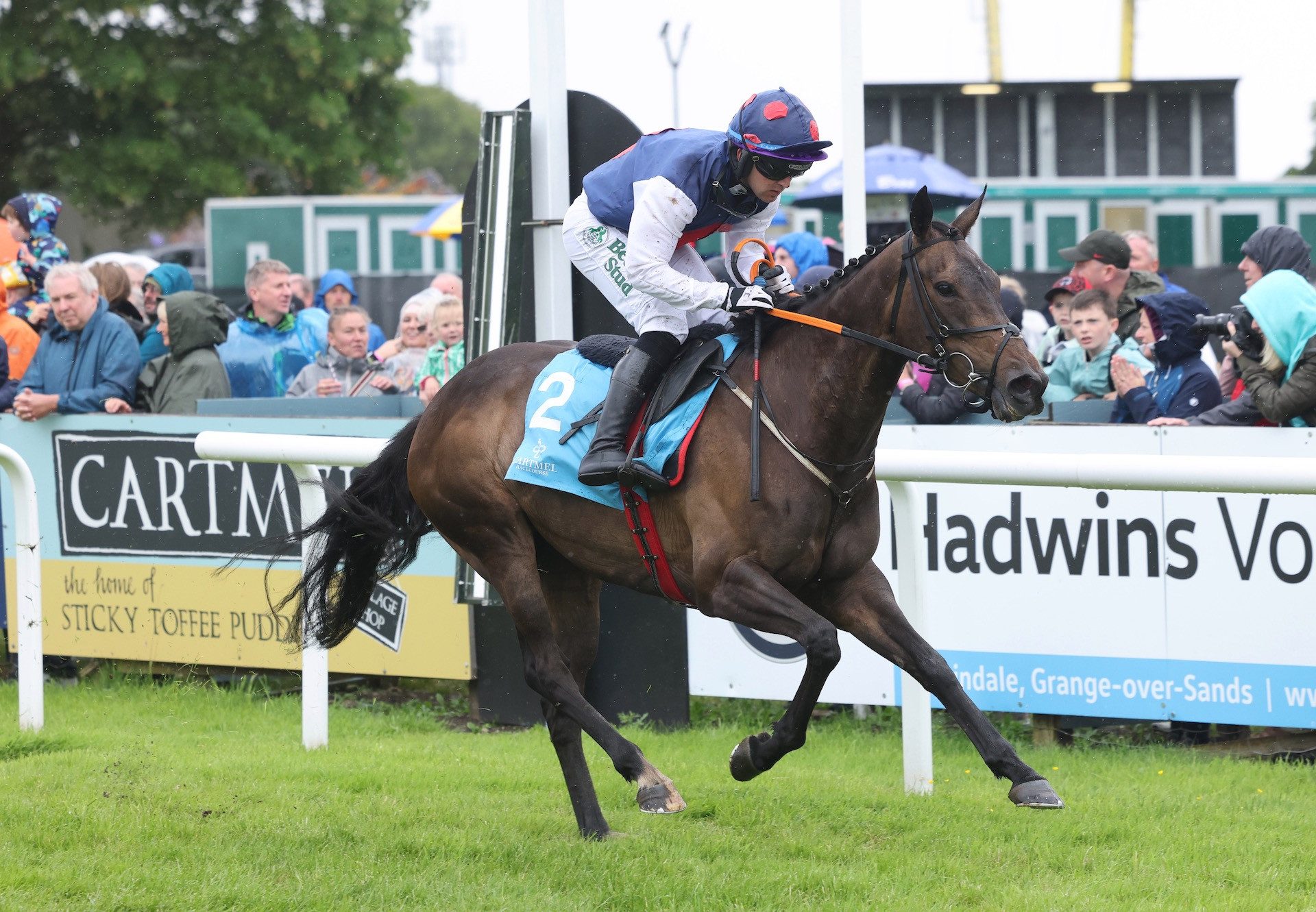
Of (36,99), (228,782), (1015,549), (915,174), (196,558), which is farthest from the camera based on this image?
(36,99)

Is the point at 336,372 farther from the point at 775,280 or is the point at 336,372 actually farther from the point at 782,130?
the point at 782,130

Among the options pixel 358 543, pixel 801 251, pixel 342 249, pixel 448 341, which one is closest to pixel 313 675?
pixel 358 543

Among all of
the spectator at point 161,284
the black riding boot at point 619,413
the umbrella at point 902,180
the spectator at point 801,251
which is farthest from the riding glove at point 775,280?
the umbrella at point 902,180

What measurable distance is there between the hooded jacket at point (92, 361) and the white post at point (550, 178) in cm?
278

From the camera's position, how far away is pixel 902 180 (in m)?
12.2

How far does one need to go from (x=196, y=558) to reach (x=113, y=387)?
1139 millimetres

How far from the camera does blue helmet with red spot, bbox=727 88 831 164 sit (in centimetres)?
422

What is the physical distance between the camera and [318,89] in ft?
80.0

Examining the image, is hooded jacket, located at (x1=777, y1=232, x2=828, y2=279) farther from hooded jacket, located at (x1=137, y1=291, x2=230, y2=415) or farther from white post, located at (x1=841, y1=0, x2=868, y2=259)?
hooded jacket, located at (x1=137, y1=291, x2=230, y2=415)

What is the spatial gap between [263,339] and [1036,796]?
5782 millimetres

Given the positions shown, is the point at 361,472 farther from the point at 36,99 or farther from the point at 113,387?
the point at 36,99

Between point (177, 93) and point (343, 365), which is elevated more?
point (177, 93)

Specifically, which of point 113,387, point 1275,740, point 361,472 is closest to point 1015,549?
point 1275,740

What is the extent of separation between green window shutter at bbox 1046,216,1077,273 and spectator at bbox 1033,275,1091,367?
10.8 m
